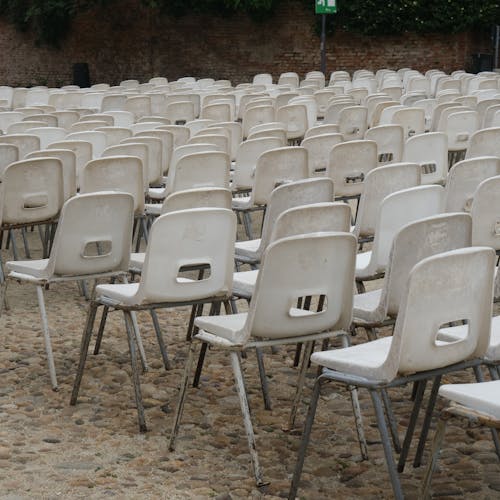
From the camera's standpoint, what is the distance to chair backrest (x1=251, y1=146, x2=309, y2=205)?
916cm

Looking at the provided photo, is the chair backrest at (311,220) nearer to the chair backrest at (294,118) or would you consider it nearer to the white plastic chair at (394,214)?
the white plastic chair at (394,214)

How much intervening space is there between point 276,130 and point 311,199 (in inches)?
160

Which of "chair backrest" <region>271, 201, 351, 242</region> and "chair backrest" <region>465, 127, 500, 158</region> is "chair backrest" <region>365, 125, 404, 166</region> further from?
"chair backrest" <region>271, 201, 351, 242</region>

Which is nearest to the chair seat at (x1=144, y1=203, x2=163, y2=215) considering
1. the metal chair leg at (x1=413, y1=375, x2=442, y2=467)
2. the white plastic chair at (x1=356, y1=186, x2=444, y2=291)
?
the white plastic chair at (x1=356, y1=186, x2=444, y2=291)

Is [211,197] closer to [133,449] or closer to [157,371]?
[157,371]

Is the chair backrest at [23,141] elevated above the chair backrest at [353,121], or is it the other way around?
the chair backrest at [23,141]

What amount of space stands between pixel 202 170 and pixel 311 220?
3.04m

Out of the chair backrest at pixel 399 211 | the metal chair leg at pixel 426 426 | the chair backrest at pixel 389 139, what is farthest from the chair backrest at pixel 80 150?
the metal chair leg at pixel 426 426

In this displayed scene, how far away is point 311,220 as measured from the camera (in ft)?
19.9

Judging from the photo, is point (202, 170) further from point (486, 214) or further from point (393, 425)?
point (393, 425)

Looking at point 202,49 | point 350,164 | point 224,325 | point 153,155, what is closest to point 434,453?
point 224,325

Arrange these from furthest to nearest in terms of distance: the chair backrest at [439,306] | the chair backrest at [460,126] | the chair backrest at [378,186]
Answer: the chair backrest at [460,126] < the chair backrest at [378,186] < the chair backrest at [439,306]

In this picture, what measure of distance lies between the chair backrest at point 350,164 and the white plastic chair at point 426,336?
15.6 ft

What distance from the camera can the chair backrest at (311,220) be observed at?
5977 millimetres
